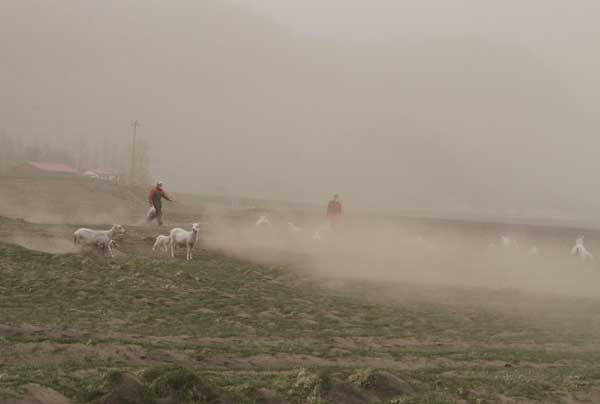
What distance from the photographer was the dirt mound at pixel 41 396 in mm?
8766

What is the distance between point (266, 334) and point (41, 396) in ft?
24.6

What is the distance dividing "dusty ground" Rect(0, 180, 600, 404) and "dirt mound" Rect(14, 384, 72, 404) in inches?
1.0

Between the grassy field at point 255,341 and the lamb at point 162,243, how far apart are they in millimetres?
4152

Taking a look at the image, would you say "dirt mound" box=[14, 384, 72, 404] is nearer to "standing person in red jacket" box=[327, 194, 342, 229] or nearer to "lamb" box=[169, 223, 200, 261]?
"lamb" box=[169, 223, 200, 261]

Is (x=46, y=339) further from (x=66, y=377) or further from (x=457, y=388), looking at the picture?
(x=457, y=388)

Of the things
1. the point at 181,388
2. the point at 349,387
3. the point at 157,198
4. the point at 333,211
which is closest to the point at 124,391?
the point at 181,388

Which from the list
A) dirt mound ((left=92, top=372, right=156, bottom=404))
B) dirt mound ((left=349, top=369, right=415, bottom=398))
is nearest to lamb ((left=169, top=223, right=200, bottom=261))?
dirt mound ((left=349, top=369, right=415, bottom=398))

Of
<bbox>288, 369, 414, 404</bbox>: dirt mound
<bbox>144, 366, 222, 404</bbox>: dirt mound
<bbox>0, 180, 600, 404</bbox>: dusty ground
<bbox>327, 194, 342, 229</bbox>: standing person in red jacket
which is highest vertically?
<bbox>327, 194, 342, 229</bbox>: standing person in red jacket

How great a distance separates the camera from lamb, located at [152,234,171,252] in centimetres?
2942

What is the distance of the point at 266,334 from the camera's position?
625 inches

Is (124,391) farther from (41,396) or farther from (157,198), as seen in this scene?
(157,198)

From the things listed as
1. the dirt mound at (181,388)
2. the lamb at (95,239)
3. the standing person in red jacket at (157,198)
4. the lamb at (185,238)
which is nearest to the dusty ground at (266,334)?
the dirt mound at (181,388)

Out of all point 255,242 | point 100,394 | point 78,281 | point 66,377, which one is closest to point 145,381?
point 100,394

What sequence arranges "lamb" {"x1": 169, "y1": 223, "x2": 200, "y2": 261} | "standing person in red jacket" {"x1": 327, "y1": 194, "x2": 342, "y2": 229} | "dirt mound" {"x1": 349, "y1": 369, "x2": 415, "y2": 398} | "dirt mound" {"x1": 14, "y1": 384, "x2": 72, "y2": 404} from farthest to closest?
1. "standing person in red jacket" {"x1": 327, "y1": 194, "x2": 342, "y2": 229}
2. "lamb" {"x1": 169, "y1": 223, "x2": 200, "y2": 261}
3. "dirt mound" {"x1": 349, "y1": 369, "x2": 415, "y2": 398}
4. "dirt mound" {"x1": 14, "y1": 384, "x2": 72, "y2": 404}
